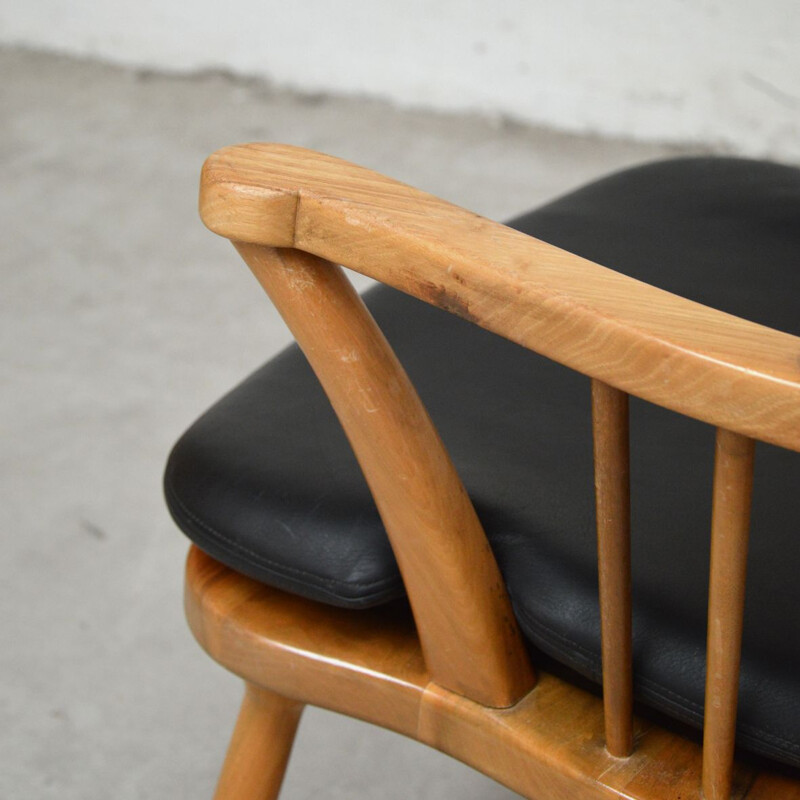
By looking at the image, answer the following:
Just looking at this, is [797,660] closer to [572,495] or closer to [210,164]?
[572,495]

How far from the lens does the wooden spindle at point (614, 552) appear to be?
42 centimetres

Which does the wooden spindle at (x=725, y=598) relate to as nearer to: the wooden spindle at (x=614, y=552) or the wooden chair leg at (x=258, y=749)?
the wooden spindle at (x=614, y=552)

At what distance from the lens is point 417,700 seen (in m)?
0.61

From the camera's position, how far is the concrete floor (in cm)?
105

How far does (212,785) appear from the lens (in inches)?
40.0

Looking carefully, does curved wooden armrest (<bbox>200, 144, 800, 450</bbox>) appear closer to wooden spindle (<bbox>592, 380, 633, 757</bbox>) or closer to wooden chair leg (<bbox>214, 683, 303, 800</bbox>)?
wooden spindle (<bbox>592, 380, 633, 757</bbox>)

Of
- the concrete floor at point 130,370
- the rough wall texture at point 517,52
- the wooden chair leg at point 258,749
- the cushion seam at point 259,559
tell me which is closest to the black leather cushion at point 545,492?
the cushion seam at point 259,559

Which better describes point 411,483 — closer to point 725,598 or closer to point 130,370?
point 725,598

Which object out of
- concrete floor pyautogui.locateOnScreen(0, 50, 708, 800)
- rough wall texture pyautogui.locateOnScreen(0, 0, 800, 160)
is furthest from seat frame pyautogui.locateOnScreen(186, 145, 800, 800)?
rough wall texture pyautogui.locateOnScreen(0, 0, 800, 160)

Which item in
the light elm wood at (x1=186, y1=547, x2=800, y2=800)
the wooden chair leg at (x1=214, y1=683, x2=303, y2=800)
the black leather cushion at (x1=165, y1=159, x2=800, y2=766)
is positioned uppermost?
the black leather cushion at (x1=165, y1=159, x2=800, y2=766)

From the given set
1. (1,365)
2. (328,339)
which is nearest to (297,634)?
(328,339)

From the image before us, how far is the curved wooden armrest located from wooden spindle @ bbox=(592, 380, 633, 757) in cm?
4

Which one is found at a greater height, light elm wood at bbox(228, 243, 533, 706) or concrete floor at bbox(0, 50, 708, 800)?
light elm wood at bbox(228, 243, 533, 706)

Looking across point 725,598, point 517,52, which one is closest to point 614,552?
point 725,598
